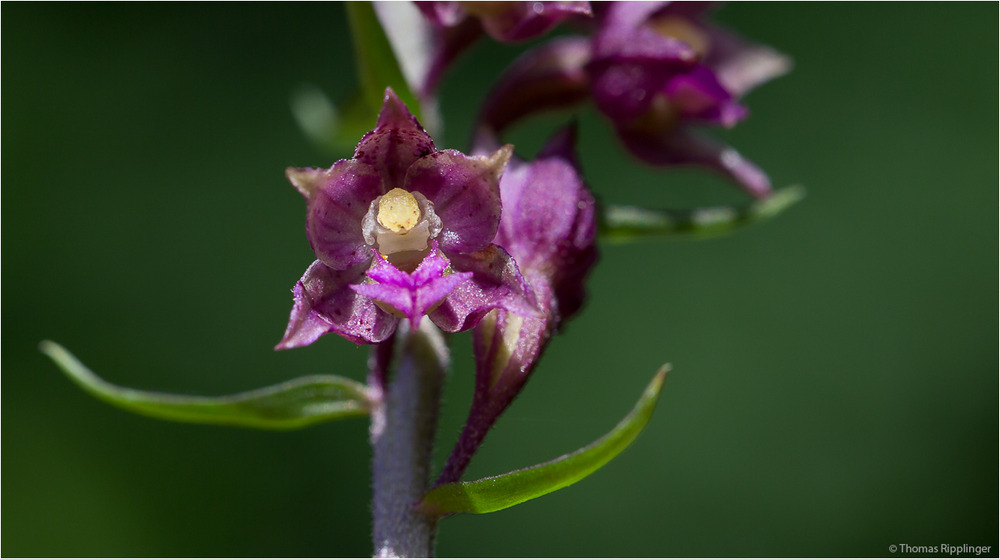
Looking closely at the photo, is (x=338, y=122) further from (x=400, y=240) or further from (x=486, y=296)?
(x=486, y=296)

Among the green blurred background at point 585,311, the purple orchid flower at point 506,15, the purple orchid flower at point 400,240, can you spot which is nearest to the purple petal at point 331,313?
the purple orchid flower at point 400,240

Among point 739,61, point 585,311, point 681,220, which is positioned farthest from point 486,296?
point 585,311

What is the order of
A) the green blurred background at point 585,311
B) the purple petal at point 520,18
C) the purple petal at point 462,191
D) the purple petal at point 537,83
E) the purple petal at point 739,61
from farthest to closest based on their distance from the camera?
the green blurred background at point 585,311
the purple petal at point 739,61
the purple petal at point 537,83
the purple petal at point 520,18
the purple petal at point 462,191

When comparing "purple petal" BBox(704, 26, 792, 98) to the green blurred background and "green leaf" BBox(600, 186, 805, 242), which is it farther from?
the green blurred background

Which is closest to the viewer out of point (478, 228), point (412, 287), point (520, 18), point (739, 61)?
point (412, 287)

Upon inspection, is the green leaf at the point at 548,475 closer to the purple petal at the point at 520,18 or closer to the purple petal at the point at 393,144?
the purple petal at the point at 393,144
